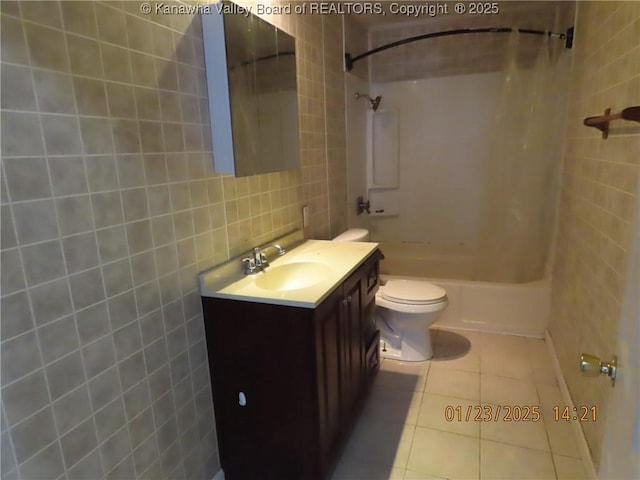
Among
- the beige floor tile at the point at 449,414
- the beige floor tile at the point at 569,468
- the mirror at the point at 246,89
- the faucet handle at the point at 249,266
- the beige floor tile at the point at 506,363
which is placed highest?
the mirror at the point at 246,89

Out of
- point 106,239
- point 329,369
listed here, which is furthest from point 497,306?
point 106,239

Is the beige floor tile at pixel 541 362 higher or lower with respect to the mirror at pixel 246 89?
lower

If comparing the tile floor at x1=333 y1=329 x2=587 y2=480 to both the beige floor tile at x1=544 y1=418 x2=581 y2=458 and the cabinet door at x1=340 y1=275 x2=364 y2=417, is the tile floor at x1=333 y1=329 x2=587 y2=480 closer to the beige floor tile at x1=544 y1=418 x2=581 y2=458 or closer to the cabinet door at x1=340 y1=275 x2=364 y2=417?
the beige floor tile at x1=544 y1=418 x2=581 y2=458

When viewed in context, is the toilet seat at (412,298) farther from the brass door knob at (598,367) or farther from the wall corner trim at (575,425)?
the brass door knob at (598,367)

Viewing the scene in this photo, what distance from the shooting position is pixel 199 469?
1604 mm

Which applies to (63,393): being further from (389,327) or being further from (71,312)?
(389,327)

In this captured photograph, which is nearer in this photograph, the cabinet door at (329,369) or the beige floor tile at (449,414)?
the cabinet door at (329,369)

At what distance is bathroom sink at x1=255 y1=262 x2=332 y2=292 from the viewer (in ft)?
5.98

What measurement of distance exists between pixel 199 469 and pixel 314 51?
222 centimetres

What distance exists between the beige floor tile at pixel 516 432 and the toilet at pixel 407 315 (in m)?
0.63

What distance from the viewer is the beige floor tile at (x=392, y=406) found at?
2104 mm

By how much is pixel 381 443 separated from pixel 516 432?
660 millimetres

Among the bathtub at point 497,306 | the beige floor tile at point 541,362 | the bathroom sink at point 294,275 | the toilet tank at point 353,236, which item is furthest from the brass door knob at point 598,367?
the bathtub at point 497,306
